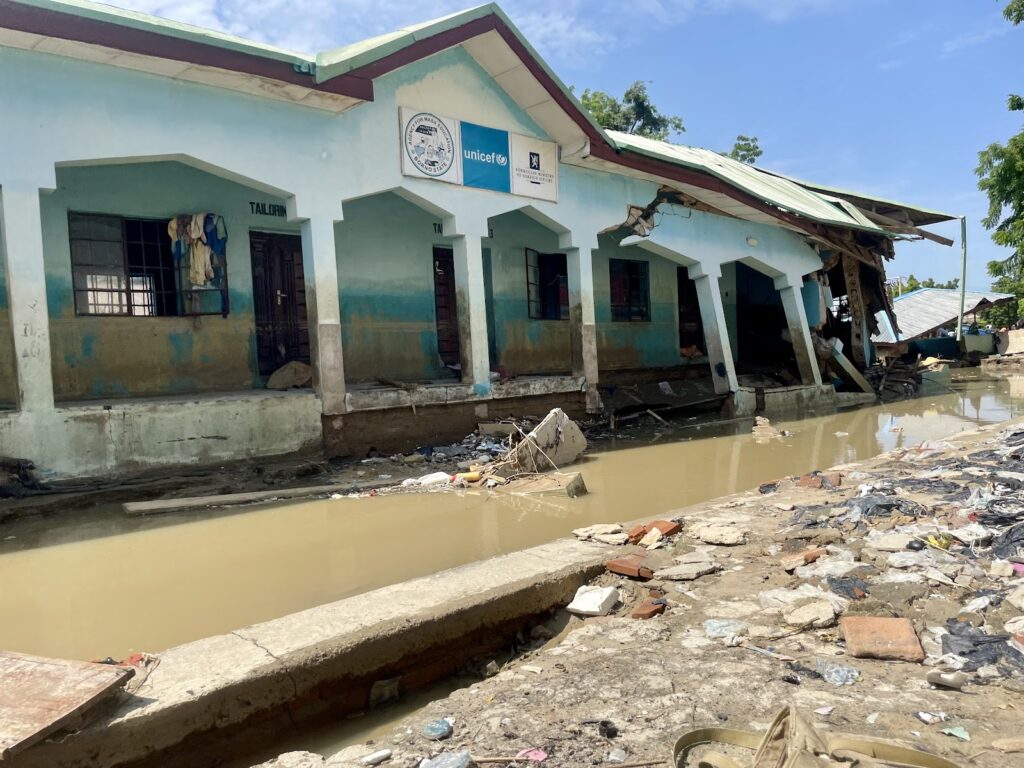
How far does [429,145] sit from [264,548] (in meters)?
5.87

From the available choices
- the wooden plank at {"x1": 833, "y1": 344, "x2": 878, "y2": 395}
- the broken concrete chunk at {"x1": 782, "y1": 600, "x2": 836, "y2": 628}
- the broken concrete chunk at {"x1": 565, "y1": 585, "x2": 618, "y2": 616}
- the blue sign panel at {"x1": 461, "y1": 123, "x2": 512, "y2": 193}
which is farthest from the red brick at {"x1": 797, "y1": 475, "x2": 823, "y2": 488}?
the wooden plank at {"x1": 833, "y1": 344, "x2": 878, "y2": 395}

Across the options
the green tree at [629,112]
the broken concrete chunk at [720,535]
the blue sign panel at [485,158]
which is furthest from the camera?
the green tree at [629,112]

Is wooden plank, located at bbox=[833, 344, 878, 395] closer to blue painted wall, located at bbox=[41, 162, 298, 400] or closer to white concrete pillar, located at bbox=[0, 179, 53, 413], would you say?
blue painted wall, located at bbox=[41, 162, 298, 400]

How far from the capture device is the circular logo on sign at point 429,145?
8.66 metres

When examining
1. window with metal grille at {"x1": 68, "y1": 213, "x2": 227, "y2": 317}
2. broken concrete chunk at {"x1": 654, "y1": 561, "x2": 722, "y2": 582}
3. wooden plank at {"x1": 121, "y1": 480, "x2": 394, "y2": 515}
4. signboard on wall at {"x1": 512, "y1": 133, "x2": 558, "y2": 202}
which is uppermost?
signboard on wall at {"x1": 512, "y1": 133, "x2": 558, "y2": 202}

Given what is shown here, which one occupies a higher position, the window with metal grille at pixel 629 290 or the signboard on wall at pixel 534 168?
the signboard on wall at pixel 534 168

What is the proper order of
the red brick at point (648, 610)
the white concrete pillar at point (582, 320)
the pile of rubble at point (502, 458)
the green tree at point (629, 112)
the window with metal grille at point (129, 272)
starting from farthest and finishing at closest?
the green tree at point (629, 112) → the white concrete pillar at point (582, 320) → the window with metal grille at point (129, 272) → the pile of rubble at point (502, 458) → the red brick at point (648, 610)

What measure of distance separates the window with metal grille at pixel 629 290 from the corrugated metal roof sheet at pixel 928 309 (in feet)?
57.1

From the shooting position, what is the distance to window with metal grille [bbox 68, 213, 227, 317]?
26.2 feet

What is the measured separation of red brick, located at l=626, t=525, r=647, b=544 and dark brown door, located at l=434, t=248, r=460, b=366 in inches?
278

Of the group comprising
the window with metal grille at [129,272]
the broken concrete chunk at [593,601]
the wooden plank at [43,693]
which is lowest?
the broken concrete chunk at [593,601]

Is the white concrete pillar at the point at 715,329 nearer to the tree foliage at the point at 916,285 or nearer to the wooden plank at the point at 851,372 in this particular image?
the wooden plank at the point at 851,372

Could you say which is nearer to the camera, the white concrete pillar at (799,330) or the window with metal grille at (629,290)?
the white concrete pillar at (799,330)

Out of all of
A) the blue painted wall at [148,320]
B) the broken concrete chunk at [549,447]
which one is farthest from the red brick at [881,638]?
the blue painted wall at [148,320]
